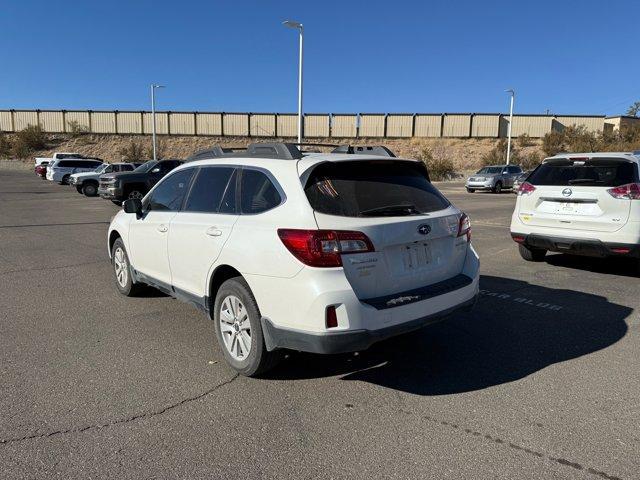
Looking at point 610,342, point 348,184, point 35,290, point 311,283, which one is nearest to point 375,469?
point 311,283

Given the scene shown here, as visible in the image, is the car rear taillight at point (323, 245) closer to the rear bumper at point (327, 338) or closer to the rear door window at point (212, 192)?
the rear bumper at point (327, 338)

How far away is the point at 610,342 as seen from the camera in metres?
4.83

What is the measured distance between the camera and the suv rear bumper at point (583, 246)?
23.0 feet

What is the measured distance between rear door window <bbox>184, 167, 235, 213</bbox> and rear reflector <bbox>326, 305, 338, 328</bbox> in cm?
132

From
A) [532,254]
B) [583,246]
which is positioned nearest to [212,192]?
[583,246]

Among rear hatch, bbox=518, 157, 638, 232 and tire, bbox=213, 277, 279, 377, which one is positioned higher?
rear hatch, bbox=518, 157, 638, 232

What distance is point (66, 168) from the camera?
109 ft

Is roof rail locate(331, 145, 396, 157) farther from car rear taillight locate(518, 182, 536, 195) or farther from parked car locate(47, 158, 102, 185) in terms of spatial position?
parked car locate(47, 158, 102, 185)

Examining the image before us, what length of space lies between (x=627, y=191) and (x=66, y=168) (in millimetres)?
33851

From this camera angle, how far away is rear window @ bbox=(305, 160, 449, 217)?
3.65 meters

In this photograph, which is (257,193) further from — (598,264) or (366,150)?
(598,264)

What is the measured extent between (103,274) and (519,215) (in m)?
6.60

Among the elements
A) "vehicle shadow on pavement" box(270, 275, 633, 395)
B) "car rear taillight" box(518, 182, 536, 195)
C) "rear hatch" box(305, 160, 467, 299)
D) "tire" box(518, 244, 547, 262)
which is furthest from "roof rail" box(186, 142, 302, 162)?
"tire" box(518, 244, 547, 262)

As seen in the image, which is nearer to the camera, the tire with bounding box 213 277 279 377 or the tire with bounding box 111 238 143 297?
the tire with bounding box 213 277 279 377
